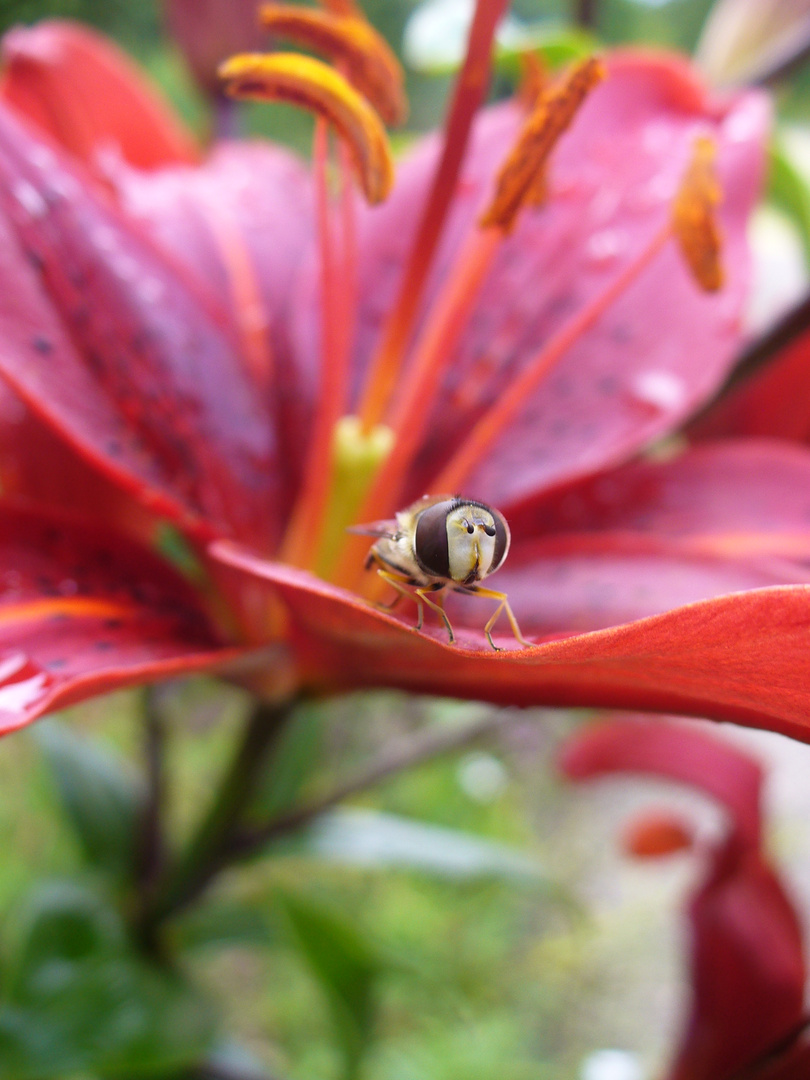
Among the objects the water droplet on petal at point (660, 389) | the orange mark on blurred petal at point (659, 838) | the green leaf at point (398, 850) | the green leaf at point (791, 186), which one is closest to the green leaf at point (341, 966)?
the green leaf at point (398, 850)

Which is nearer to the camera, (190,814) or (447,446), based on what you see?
(447,446)

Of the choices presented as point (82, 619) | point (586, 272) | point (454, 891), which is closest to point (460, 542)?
point (82, 619)

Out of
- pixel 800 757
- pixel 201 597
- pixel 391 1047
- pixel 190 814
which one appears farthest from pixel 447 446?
pixel 800 757

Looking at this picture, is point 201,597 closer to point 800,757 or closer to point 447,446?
point 447,446

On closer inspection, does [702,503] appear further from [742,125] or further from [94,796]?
[94,796]

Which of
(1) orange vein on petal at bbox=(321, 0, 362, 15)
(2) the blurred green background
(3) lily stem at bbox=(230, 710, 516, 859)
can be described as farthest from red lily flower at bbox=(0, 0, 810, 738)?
(2) the blurred green background

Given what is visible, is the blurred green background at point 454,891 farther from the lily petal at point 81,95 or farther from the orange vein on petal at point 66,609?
the orange vein on petal at point 66,609

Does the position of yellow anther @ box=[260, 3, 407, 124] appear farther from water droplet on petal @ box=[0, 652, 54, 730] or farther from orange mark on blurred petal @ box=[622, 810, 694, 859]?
orange mark on blurred petal @ box=[622, 810, 694, 859]
